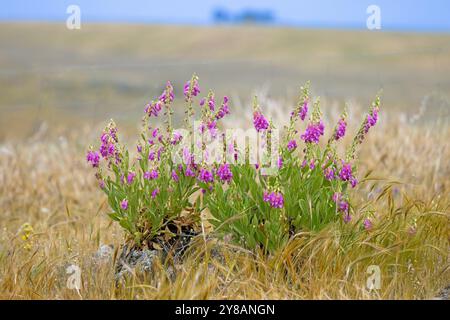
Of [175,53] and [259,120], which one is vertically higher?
[259,120]

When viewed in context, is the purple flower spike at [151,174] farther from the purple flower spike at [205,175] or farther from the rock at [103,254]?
the rock at [103,254]

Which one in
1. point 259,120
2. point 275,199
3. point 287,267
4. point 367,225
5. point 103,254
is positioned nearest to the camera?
point 275,199

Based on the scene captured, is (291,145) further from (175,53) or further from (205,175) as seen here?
(175,53)

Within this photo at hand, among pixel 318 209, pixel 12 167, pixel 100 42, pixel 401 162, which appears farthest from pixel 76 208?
pixel 100 42

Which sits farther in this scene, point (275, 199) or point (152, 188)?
point (152, 188)

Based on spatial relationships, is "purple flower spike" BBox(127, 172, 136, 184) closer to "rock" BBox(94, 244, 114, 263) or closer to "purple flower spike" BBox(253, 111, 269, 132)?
"rock" BBox(94, 244, 114, 263)

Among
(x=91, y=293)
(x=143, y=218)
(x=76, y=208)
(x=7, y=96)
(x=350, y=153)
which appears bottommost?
(x=7, y=96)

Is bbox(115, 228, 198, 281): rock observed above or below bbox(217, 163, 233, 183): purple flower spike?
below

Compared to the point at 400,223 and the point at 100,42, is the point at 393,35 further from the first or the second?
the point at 400,223

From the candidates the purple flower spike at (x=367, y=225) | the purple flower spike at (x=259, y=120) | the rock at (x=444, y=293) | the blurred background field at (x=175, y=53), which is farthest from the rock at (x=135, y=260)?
the blurred background field at (x=175, y=53)

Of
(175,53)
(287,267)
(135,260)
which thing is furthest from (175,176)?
(175,53)

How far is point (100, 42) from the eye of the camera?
4584 cm

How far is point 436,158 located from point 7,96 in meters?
33.5

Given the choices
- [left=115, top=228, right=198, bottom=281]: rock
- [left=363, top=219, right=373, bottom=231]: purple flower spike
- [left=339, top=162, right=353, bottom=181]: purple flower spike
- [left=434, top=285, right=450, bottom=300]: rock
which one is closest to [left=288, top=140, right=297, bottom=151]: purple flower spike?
[left=339, top=162, right=353, bottom=181]: purple flower spike
